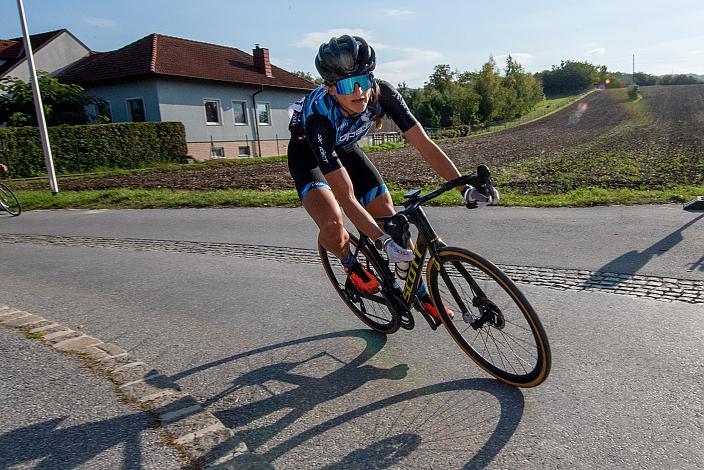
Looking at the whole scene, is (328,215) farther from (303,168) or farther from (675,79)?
(675,79)

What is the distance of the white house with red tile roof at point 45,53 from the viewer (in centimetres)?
3425

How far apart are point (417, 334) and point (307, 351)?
0.89m

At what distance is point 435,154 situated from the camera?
3637mm

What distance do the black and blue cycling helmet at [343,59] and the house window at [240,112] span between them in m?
33.4

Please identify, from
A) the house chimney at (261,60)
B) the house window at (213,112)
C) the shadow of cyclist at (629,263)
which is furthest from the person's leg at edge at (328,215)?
the house chimney at (261,60)

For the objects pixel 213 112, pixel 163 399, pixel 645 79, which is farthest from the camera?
pixel 645 79

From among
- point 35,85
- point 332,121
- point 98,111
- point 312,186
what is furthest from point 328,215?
point 98,111

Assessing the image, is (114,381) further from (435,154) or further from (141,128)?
(141,128)

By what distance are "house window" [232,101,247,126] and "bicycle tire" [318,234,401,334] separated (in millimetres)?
32545

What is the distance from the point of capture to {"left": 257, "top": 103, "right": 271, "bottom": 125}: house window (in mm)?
37094

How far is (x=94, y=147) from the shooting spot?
26.0 m

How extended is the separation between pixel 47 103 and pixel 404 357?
101 feet

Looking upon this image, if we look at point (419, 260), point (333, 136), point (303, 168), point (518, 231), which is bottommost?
point (518, 231)

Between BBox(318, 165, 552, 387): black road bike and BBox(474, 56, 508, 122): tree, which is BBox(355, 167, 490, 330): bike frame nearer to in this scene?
BBox(318, 165, 552, 387): black road bike
